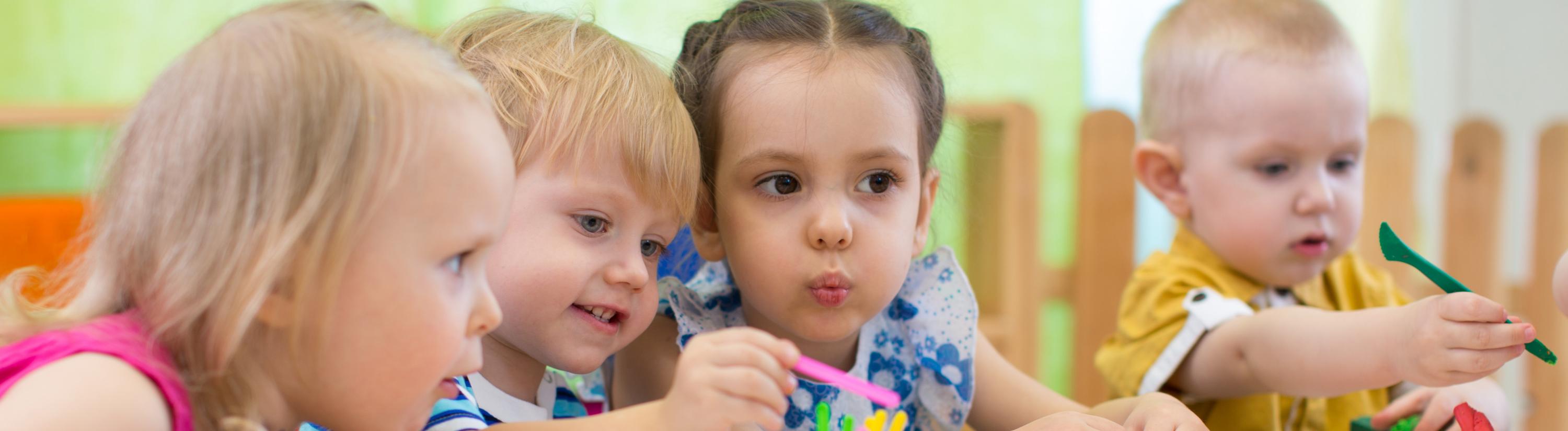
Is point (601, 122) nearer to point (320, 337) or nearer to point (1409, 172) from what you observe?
point (320, 337)

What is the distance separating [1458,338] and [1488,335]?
17mm

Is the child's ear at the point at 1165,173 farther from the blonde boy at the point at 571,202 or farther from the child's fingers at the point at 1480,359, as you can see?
the blonde boy at the point at 571,202

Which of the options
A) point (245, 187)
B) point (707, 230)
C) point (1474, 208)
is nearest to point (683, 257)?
point (707, 230)

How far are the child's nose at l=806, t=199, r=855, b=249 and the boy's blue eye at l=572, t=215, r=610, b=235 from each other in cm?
14

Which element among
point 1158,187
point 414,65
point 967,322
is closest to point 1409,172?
point 1158,187

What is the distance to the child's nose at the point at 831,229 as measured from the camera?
76 centimetres

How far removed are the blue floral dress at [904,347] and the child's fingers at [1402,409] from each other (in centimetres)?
33

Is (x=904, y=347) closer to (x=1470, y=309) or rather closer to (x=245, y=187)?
(x=1470, y=309)

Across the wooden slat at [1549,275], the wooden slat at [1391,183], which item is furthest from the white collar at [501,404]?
the wooden slat at [1549,275]

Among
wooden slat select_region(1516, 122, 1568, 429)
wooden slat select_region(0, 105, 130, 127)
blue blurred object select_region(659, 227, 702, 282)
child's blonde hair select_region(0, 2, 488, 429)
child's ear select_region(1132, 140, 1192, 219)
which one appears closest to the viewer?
child's blonde hair select_region(0, 2, 488, 429)

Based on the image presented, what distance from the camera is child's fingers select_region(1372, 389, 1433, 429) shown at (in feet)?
3.00

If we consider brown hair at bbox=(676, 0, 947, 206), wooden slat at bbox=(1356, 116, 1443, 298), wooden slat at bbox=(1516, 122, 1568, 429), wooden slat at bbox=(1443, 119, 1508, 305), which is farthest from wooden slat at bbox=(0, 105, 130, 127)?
wooden slat at bbox=(1516, 122, 1568, 429)

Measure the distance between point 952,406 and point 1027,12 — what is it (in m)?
1.61

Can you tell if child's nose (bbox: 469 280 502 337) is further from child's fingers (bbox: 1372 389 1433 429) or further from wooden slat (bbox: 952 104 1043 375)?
wooden slat (bbox: 952 104 1043 375)
